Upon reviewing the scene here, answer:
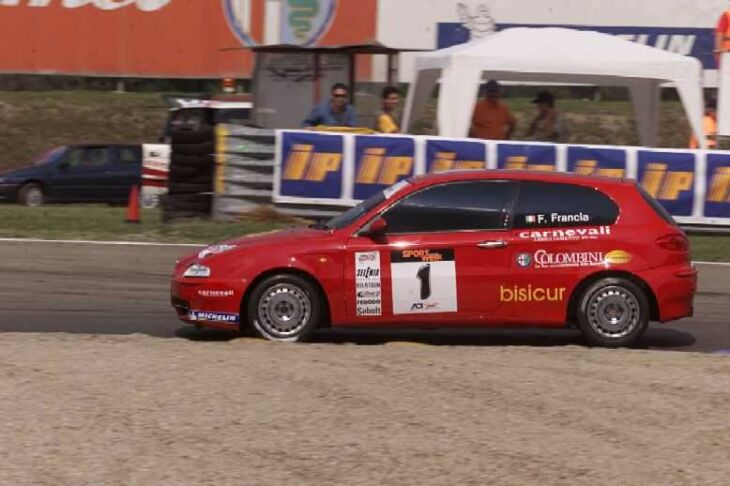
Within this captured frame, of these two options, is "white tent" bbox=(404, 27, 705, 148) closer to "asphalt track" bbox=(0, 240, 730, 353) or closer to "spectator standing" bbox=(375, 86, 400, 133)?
"spectator standing" bbox=(375, 86, 400, 133)

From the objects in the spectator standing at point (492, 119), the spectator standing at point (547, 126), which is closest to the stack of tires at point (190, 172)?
the spectator standing at point (492, 119)

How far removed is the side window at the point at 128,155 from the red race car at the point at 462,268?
13.3 meters

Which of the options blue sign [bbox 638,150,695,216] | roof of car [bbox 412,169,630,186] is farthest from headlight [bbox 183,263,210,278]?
blue sign [bbox 638,150,695,216]

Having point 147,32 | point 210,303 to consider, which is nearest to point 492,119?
point 210,303

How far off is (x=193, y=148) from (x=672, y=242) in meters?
7.62

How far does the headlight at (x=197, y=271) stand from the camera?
9953mm

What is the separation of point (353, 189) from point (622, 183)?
6420mm

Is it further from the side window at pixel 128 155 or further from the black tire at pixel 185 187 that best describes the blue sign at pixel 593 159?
the side window at pixel 128 155

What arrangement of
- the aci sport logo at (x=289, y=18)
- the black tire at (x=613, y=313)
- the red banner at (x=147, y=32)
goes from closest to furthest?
the black tire at (x=613, y=313) < the aci sport logo at (x=289, y=18) < the red banner at (x=147, y=32)

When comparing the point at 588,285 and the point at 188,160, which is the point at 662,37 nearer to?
the point at 188,160

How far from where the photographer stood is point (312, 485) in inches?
236

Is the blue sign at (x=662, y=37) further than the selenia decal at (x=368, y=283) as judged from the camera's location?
Yes

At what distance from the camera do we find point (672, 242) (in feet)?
33.2

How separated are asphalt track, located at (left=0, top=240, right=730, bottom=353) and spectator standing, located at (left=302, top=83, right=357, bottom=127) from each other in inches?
126
